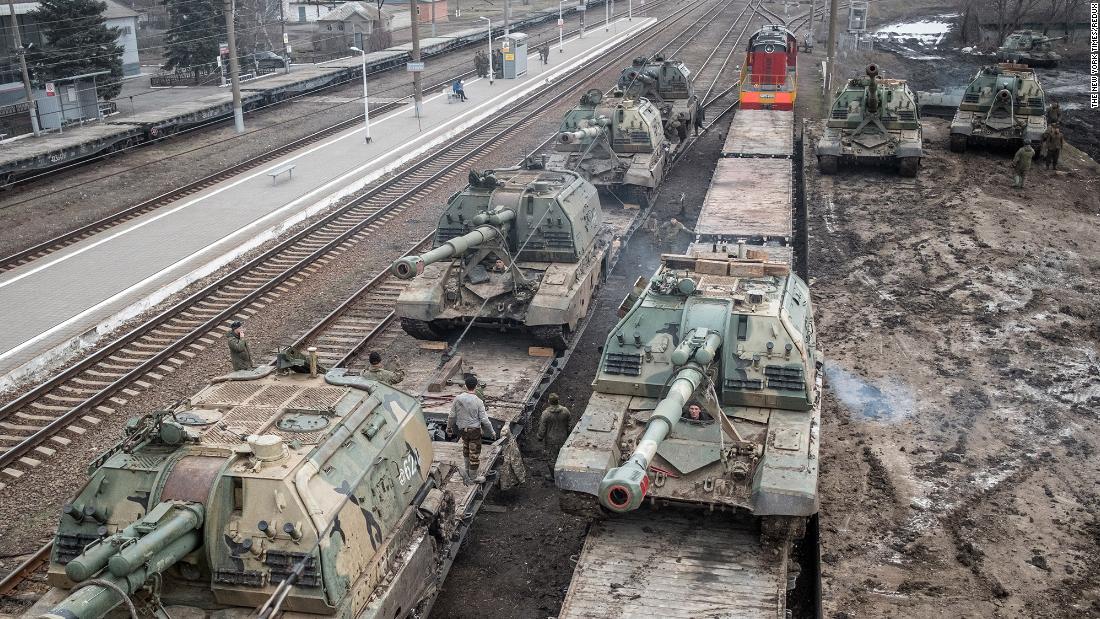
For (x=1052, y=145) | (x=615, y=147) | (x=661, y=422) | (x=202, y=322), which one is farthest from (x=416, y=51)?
(x=661, y=422)

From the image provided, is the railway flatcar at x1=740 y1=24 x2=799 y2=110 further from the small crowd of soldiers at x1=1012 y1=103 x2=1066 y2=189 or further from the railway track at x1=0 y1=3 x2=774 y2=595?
the railway track at x1=0 y1=3 x2=774 y2=595

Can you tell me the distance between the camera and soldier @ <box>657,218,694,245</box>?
2259 centimetres

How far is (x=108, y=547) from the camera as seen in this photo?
330 inches

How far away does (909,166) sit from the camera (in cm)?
2948

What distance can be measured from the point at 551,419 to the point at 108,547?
730 cm

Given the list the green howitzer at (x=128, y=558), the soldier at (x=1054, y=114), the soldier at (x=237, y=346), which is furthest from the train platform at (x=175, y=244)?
the soldier at (x=1054, y=114)

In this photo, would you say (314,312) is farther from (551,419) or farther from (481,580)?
(481,580)

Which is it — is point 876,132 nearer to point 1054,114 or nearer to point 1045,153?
point 1045,153

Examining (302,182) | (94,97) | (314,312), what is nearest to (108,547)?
(314,312)

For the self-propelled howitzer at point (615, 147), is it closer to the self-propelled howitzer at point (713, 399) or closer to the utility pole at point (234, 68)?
the self-propelled howitzer at point (713, 399)

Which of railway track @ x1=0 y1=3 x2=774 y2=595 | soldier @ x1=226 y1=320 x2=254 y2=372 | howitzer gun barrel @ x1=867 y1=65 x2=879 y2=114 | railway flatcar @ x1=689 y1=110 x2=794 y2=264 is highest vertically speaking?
howitzer gun barrel @ x1=867 y1=65 x2=879 y2=114

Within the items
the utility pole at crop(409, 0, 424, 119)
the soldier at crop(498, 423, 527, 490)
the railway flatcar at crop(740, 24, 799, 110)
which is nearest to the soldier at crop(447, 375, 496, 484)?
the soldier at crop(498, 423, 527, 490)

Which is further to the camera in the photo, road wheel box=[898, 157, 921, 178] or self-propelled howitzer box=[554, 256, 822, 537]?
road wheel box=[898, 157, 921, 178]

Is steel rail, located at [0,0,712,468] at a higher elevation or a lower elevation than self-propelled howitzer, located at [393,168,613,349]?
lower
